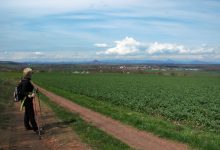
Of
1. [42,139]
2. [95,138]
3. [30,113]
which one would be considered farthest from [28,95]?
[95,138]

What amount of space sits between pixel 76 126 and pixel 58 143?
10.7ft

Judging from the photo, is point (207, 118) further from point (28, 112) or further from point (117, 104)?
point (117, 104)

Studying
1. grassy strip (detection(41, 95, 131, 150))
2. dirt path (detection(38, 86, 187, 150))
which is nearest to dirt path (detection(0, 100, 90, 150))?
grassy strip (detection(41, 95, 131, 150))

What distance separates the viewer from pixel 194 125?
58.3 feet

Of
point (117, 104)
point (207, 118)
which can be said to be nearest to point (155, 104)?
point (117, 104)

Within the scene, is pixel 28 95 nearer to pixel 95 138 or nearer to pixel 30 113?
pixel 30 113

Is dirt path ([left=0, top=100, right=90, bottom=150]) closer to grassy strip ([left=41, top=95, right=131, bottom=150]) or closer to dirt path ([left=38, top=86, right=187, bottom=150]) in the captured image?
grassy strip ([left=41, top=95, right=131, bottom=150])

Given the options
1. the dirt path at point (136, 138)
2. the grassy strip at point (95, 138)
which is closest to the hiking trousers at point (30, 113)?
the grassy strip at point (95, 138)

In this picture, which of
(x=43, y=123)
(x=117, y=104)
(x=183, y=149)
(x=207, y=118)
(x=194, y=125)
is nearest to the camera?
(x=183, y=149)

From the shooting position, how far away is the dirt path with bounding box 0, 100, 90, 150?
11701 millimetres

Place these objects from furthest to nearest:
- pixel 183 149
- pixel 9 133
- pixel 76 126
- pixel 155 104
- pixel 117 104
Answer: pixel 117 104 → pixel 155 104 → pixel 76 126 → pixel 9 133 → pixel 183 149

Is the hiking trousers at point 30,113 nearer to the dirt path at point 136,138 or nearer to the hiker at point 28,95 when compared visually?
the hiker at point 28,95

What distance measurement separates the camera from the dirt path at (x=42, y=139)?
1170 cm

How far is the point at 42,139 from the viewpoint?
12938 mm
